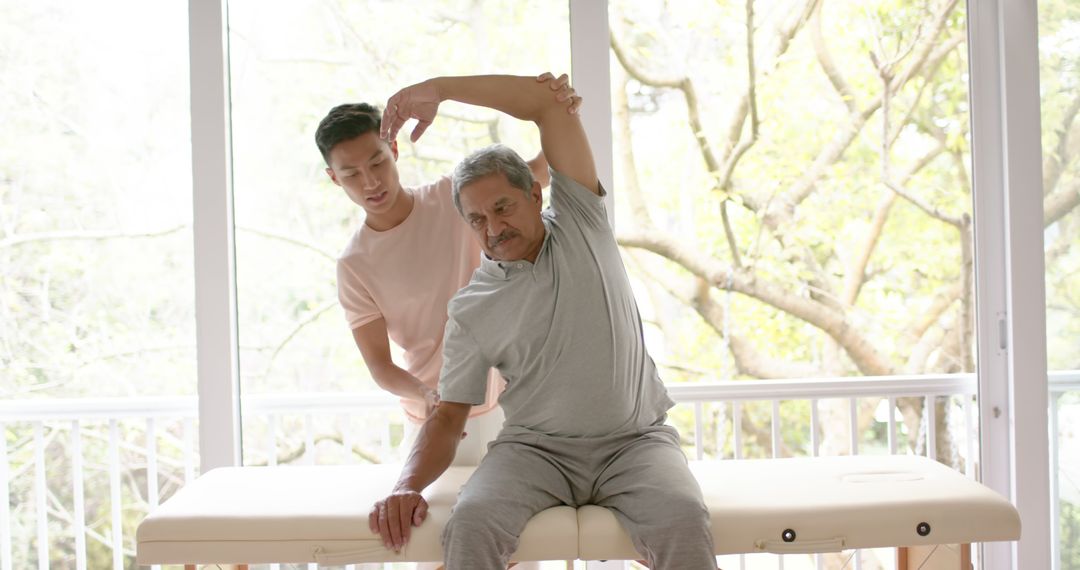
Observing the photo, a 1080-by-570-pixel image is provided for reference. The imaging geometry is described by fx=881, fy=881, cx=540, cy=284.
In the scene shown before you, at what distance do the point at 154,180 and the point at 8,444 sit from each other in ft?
3.97

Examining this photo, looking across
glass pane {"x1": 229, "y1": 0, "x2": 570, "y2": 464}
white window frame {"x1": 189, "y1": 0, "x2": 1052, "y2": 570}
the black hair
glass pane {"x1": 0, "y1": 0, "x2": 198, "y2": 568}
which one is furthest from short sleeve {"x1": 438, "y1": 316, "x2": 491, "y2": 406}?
glass pane {"x1": 0, "y1": 0, "x2": 198, "y2": 568}

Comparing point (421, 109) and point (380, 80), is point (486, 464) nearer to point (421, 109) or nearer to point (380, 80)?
point (421, 109)

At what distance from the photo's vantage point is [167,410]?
2.89 metres

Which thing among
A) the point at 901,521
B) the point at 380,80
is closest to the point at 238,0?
the point at 380,80

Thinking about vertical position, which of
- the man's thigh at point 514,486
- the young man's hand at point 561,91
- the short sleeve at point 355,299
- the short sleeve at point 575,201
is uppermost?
the young man's hand at point 561,91

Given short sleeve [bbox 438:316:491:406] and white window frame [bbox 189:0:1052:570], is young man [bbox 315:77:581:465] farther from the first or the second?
white window frame [bbox 189:0:1052:570]

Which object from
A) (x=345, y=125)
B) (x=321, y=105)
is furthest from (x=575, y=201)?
(x=321, y=105)

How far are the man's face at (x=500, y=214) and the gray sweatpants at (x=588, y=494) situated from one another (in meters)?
0.42

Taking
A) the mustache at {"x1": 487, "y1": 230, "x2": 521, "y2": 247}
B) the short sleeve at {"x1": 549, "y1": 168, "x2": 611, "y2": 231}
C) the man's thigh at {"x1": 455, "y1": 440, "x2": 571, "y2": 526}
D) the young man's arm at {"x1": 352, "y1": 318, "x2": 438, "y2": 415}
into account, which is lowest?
the man's thigh at {"x1": 455, "y1": 440, "x2": 571, "y2": 526}

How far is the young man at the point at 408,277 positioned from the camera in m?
2.18

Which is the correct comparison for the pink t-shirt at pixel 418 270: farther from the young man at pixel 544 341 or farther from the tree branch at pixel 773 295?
the tree branch at pixel 773 295

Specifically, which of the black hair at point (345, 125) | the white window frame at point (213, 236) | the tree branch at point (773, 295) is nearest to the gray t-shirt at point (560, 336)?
the black hair at point (345, 125)

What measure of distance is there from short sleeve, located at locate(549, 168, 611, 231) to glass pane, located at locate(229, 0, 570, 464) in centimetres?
75

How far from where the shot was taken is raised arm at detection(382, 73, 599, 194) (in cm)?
199
